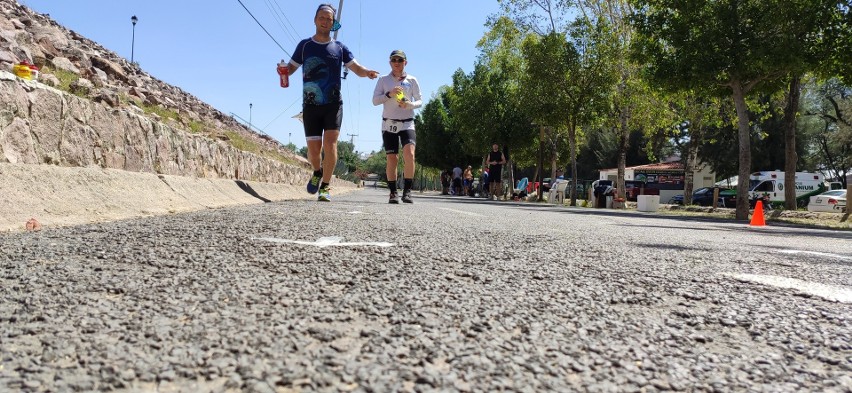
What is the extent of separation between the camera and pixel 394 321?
1.60 m

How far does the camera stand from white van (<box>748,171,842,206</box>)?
33.5 m

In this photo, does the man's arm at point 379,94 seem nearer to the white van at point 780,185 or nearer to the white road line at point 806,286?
the white road line at point 806,286

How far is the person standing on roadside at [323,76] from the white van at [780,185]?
32651mm

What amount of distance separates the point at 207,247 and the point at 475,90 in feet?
110

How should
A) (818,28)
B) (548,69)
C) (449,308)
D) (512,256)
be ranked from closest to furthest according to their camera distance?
(449,308) < (512,256) < (818,28) < (548,69)

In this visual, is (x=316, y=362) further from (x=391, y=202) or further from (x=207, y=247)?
(x=391, y=202)

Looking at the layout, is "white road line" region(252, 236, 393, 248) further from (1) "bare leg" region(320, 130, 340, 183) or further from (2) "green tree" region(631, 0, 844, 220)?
(2) "green tree" region(631, 0, 844, 220)

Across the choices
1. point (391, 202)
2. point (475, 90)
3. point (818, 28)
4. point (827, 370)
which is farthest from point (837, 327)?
point (475, 90)

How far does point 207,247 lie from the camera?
9.33 ft

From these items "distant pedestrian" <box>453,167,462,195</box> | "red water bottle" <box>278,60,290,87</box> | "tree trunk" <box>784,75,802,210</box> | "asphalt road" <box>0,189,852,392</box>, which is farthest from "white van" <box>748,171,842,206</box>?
"asphalt road" <box>0,189,852,392</box>

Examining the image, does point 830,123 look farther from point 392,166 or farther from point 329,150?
point 329,150

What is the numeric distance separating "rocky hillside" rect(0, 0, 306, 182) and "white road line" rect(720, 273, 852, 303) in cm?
431

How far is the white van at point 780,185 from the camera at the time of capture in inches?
1319

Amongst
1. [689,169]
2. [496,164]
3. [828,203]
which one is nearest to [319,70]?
[496,164]
